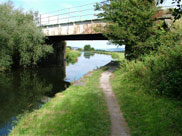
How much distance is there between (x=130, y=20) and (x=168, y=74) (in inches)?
199

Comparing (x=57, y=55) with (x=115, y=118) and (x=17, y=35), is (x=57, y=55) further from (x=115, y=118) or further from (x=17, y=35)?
(x=115, y=118)

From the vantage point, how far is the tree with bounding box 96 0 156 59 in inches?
396

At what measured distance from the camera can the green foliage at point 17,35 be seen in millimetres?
16578

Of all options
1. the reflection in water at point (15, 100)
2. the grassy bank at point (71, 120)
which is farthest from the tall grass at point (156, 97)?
the reflection in water at point (15, 100)

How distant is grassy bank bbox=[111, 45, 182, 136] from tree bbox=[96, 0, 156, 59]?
6.86 feet

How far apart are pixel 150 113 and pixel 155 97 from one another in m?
1.41

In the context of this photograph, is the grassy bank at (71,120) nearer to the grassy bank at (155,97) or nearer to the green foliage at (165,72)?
the grassy bank at (155,97)

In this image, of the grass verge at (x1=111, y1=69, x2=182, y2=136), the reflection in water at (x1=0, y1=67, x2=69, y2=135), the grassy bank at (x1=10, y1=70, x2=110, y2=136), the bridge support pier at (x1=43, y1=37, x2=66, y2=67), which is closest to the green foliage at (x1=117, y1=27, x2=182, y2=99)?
the grass verge at (x1=111, y1=69, x2=182, y2=136)

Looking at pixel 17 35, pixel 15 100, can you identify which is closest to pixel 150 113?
pixel 15 100

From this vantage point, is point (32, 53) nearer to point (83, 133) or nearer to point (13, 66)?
point (13, 66)

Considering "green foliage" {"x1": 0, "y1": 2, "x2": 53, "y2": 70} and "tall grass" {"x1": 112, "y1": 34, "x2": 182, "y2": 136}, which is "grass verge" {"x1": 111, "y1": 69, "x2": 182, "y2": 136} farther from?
"green foliage" {"x1": 0, "y1": 2, "x2": 53, "y2": 70}

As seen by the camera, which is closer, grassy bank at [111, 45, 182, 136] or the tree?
grassy bank at [111, 45, 182, 136]

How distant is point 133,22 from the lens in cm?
1034

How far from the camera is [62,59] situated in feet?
105
